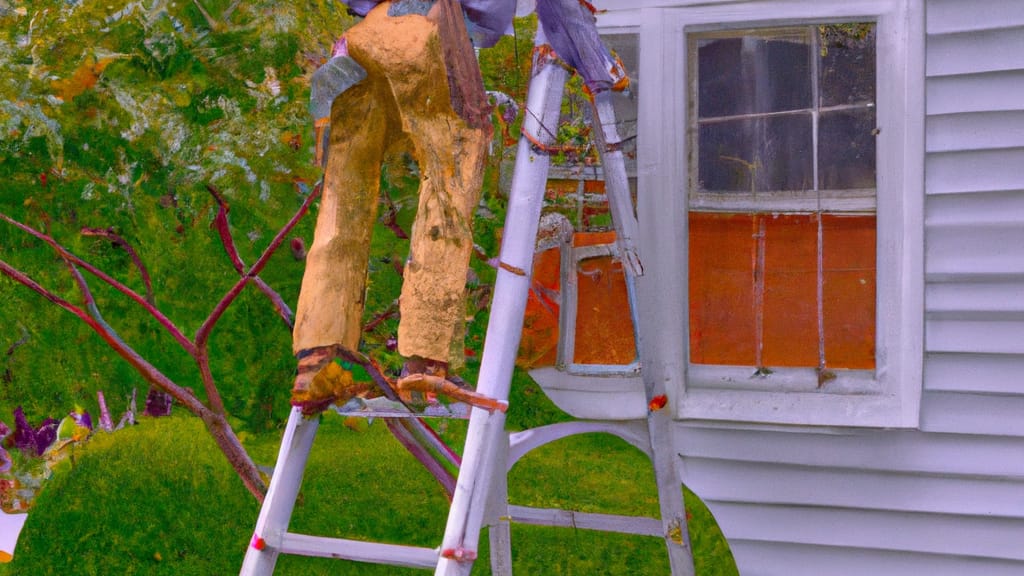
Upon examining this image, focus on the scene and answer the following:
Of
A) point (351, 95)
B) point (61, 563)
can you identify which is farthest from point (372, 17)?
point (61, 563)

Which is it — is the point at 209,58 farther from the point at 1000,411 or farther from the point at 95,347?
the point at 1000,411

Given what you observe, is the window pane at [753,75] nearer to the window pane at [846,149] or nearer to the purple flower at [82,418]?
the window pane at [846,149]

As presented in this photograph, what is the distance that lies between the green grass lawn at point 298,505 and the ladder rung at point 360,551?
3.41ft

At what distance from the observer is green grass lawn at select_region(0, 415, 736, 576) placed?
2.90 meters

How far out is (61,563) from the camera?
315cm

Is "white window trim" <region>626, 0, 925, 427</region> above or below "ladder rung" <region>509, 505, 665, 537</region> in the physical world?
above

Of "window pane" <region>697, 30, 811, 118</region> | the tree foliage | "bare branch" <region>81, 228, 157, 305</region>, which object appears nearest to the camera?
"window pane" <region>697, 30, 811, 118</region>

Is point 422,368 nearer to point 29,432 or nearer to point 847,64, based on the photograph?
point 847,64

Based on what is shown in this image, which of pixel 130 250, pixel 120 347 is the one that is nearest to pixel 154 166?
pixel 130 250

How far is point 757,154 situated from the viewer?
2424 mm

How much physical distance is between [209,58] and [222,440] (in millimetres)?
1177

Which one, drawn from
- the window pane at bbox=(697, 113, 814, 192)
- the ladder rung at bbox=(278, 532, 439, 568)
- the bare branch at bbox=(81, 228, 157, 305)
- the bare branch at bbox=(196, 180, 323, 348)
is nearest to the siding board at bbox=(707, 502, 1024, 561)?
the window pane at bbox=(697, 113, 814, 192)

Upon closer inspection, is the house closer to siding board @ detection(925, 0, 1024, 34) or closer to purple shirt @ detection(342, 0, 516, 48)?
siding board @ detection(925, 0, 1024, 34)

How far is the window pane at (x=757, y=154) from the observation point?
2.39 metres
